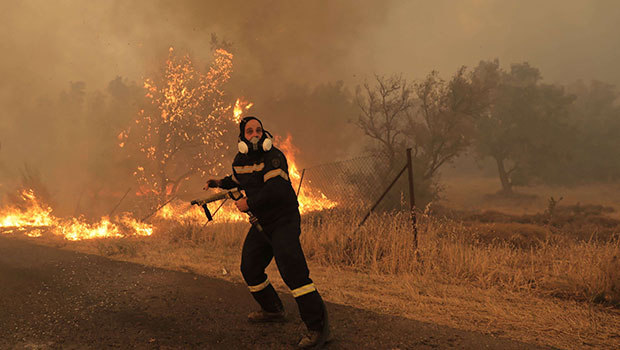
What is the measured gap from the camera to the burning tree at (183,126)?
71.5 feet

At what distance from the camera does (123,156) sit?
27109 millimetres

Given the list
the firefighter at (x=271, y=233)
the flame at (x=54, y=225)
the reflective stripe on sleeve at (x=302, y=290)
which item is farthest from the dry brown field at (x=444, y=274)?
the reflective stripe on sleeve at (x=302, y=290)

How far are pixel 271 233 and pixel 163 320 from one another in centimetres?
173

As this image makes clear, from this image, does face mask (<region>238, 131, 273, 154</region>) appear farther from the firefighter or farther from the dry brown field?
the dry brown field

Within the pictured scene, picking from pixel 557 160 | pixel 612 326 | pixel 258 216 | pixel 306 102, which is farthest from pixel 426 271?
pixel 557 160

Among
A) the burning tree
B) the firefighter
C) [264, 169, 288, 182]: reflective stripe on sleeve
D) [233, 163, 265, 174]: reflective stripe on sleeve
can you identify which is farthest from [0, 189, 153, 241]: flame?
[264, 169, 288, 182]: reflective stripe on sleeve

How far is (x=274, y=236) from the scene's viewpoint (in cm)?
370

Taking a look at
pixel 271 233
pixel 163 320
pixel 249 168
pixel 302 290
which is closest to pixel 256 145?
pixel 249 168

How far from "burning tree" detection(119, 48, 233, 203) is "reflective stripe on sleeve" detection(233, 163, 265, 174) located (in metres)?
18.7

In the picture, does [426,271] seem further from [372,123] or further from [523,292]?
[372,123]

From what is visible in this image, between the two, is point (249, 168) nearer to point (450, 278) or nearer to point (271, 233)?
point (271, 233)

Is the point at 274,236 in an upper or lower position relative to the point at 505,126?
lower

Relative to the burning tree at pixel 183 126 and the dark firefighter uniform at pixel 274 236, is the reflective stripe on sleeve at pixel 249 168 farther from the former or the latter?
the burning tree at pixel 183 126

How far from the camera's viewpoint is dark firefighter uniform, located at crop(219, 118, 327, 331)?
11.5 ft
